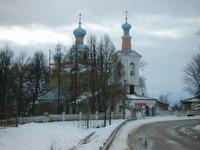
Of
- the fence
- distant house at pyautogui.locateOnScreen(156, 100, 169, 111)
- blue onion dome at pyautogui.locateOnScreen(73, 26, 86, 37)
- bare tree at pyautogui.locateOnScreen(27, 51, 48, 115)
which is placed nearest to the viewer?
the fence

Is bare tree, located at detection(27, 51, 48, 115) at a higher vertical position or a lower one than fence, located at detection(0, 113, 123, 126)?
higher

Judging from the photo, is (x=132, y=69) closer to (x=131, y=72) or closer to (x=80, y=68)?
(x=131, y=72)

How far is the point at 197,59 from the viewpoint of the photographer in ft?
224

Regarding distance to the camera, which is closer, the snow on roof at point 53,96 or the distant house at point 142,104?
the snow on roof at point 53,96

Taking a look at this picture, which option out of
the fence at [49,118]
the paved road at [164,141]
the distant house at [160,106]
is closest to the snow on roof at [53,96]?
the fence at [49,118]

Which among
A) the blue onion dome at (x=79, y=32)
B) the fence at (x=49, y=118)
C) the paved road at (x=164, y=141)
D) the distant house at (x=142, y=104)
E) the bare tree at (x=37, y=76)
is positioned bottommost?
the paved road at (x=164, y=141)

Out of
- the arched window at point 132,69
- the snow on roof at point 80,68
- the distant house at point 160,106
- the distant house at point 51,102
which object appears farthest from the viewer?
the distant house at point 160,106

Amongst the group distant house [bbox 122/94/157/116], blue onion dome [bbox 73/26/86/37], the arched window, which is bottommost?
distant house [bbox 122/94/157/116]

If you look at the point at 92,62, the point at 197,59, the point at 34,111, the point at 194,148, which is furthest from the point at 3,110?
the point at 194,148

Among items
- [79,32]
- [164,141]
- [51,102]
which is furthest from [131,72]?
[164,141]

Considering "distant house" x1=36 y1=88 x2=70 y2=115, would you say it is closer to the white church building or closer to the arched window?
the white church building

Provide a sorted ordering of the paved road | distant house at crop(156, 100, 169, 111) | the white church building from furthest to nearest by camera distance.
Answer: distant house at crop(156, 100, 169, 111) → the white church building → the paved road

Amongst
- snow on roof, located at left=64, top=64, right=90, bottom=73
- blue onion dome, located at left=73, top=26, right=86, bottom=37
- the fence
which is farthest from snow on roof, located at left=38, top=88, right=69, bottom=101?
blue onion dome, located at left=73, top=26, right=86, bottom=37

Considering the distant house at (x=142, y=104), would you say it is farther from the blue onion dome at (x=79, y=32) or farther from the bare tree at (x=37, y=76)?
the bare tree at (x=37, y=76)
